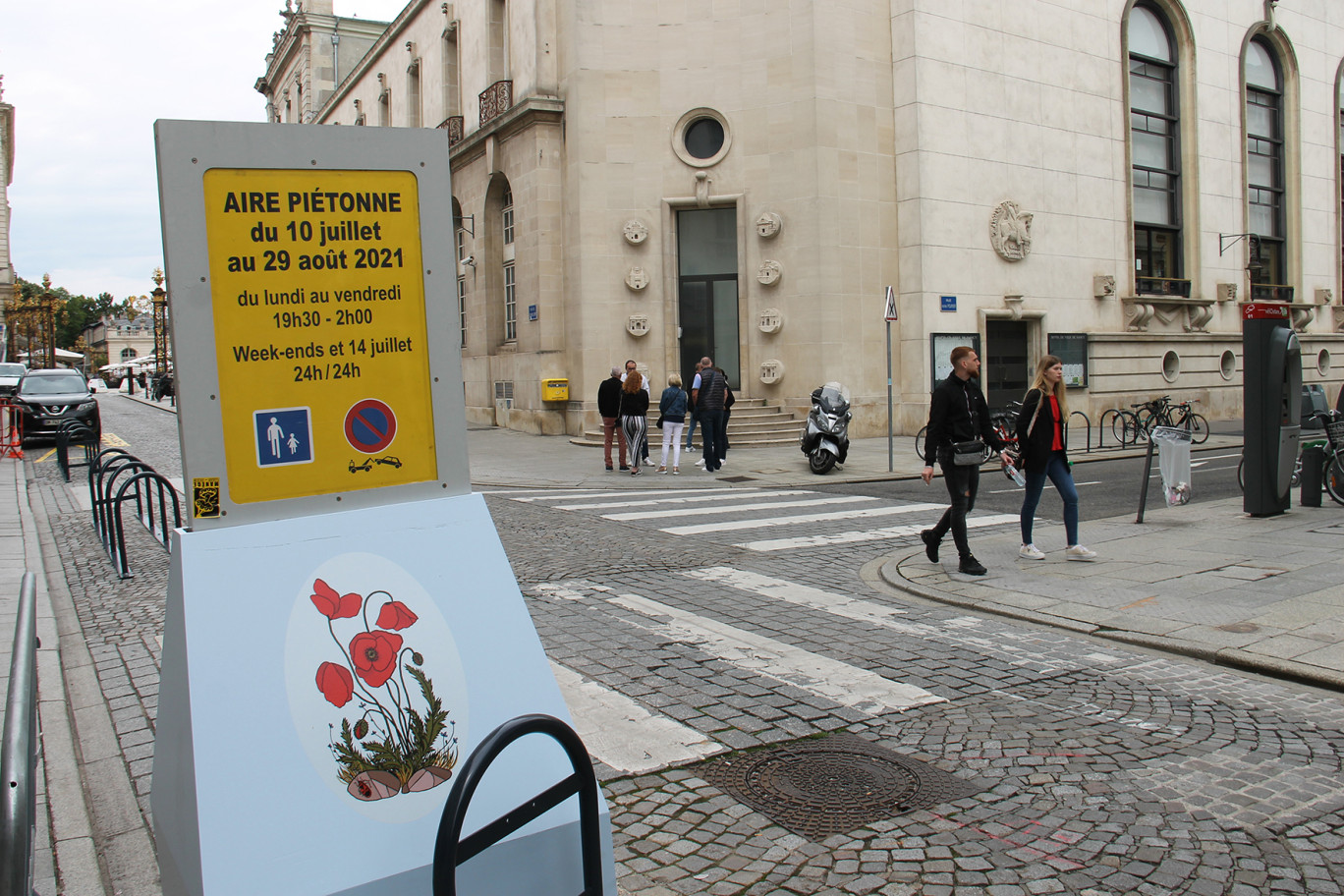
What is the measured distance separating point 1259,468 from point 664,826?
9638 millimetres

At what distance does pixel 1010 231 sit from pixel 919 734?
70.6ft

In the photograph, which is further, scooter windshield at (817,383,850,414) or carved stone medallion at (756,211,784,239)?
carved stone medallion at (756,211,784,239)

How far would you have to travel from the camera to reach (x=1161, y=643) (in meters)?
6.50

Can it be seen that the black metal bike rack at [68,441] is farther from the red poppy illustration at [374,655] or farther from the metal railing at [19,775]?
the red poppy illustration at [374,655]

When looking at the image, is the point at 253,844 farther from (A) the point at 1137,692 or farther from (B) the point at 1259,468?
(B) the point at 1259,468

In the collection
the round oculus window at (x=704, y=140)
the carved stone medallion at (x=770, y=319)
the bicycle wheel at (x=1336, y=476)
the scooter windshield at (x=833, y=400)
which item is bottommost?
the bicycle wheel at (x=1336, y=476)

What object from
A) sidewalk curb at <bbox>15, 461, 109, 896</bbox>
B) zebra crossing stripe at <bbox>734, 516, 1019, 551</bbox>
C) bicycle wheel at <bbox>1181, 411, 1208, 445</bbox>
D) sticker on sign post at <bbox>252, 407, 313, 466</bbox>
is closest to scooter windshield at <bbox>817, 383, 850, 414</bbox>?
zebra crossing stripe at <bbox>734, 516, 1019, 551</bbox>

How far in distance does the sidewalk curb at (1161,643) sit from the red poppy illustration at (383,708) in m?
5.01

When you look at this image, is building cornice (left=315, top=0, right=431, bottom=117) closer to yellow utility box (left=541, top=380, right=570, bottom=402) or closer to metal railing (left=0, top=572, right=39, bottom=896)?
yellow utility box (left=541, top=380, right=570, bottom=402)

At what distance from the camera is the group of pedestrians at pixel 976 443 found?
870cm

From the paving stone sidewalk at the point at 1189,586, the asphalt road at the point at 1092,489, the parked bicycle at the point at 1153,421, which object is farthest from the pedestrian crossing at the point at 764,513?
the parked bicycle at the point at 1153,421

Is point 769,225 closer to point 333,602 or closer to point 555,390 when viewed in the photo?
point 555,390

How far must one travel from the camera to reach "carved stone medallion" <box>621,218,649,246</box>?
23055 mm

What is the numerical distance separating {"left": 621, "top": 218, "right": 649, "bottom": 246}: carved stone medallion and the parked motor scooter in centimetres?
742
